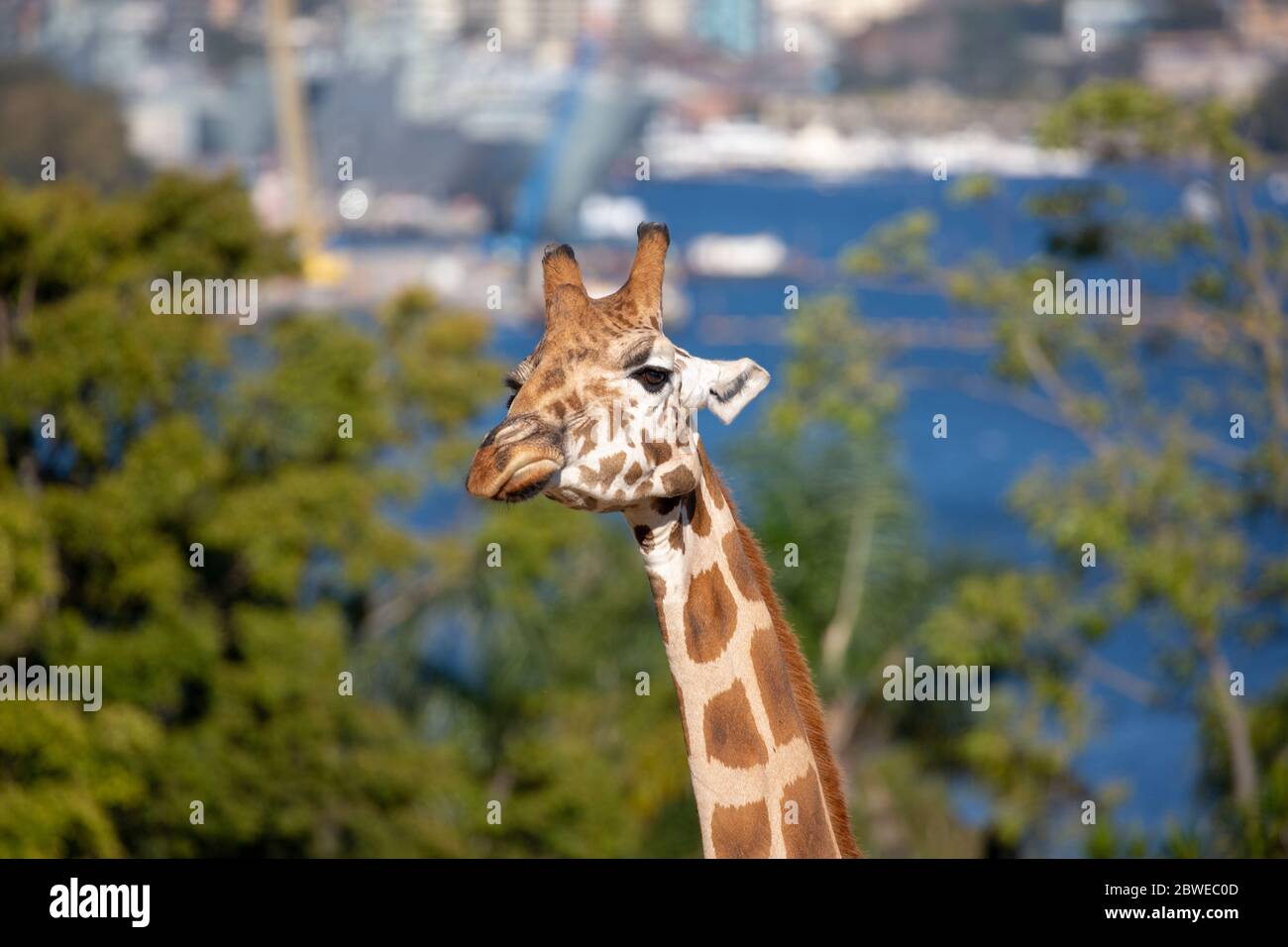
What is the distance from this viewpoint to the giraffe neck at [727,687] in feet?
17.6

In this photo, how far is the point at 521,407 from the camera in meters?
5.08

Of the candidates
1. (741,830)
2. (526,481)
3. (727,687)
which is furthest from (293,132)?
(526,481)

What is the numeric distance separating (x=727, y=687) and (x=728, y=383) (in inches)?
33.5

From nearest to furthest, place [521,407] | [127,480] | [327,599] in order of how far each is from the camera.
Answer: [521,407] < [127,480] < [327,599]

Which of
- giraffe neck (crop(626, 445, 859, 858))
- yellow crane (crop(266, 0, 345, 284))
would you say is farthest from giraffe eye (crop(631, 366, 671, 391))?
yellow crane (crop(266, 0, 345, 284))

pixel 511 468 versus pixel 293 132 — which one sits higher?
pixel 293 132

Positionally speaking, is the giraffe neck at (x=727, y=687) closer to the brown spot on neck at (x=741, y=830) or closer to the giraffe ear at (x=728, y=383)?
the brown spot on neck at (x=741, y=830)

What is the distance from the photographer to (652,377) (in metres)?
5.21

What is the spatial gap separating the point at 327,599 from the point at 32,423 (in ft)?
13.9

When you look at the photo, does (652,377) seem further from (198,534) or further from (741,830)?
(198,534)

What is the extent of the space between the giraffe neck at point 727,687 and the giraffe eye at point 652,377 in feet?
1.02

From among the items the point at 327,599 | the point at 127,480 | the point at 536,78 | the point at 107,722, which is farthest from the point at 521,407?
the point at 536,78

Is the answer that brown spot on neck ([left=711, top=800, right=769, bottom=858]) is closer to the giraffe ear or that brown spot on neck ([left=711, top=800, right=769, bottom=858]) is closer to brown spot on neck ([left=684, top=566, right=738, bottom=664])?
brown spot on neck ([left=684, top=566, right=738, bottom=664])
